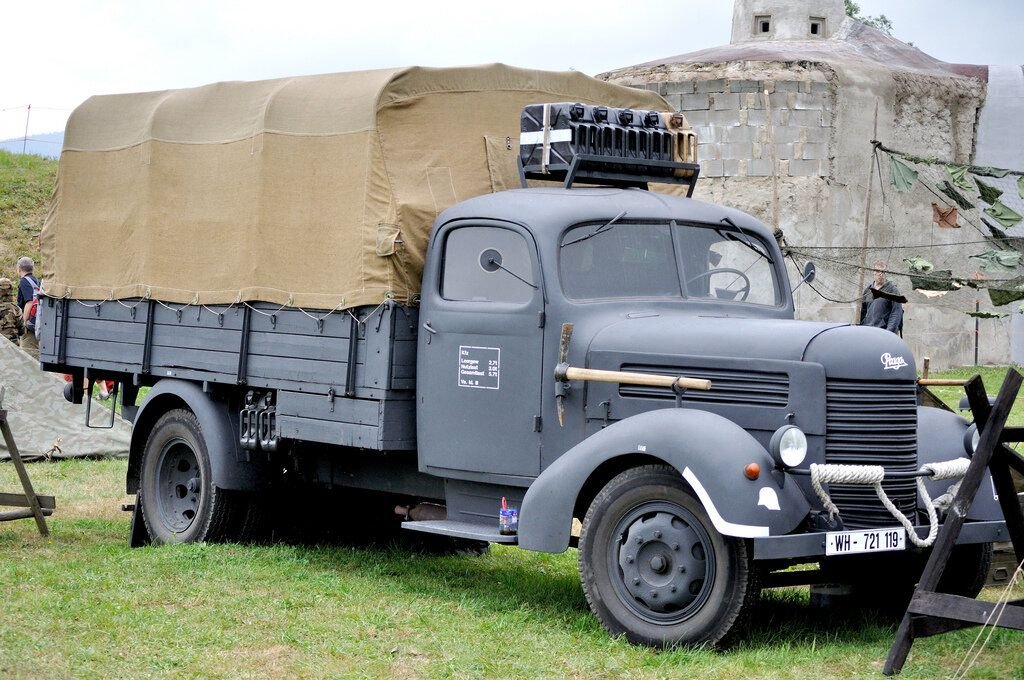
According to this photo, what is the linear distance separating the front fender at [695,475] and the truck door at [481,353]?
56cm

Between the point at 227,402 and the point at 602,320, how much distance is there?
3.06 m

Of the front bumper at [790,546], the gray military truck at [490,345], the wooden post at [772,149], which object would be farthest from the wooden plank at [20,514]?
the wooden post at [772,149]

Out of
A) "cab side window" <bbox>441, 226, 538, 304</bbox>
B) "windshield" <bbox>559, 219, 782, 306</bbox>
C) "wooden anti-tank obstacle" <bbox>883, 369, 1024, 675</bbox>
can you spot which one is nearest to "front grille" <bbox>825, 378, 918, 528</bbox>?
"wooden anti-tank obstacle" <bbox>883, 369, 1024, 675</bbox>

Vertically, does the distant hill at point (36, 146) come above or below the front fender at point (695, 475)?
above

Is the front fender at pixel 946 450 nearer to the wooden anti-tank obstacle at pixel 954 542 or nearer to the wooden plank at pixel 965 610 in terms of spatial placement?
the wooden anti-tank obstacle at pixel 954 542

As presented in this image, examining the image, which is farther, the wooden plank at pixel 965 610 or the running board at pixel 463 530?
the running board at pixel 463 530

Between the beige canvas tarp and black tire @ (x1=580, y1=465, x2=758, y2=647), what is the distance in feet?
6.75

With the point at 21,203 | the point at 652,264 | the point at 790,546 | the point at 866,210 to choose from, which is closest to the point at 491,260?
the point at 652,264

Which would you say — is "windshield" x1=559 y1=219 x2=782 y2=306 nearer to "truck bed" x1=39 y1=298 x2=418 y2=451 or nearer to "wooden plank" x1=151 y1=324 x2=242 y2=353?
"truck bed" x1=39 y1=298 x2=418 y2=451

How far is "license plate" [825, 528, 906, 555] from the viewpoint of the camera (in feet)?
19.8

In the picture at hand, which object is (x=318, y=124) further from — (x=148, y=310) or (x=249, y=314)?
(x=148, y=310)

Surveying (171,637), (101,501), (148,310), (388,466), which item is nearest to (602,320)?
(388,466)

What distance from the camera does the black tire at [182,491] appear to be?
898 centimetres

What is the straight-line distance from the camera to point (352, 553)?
8961 mm
